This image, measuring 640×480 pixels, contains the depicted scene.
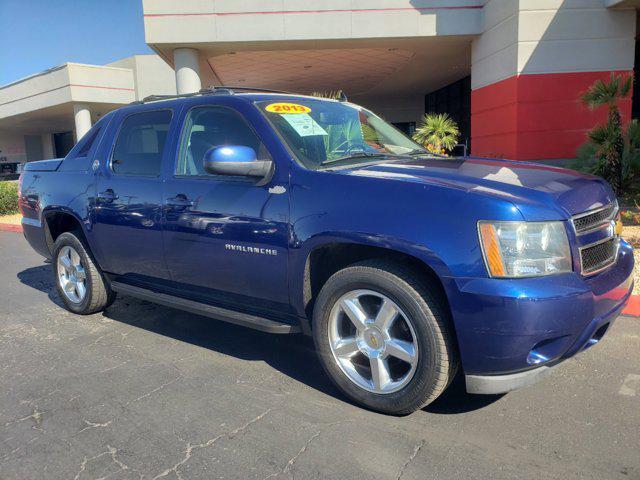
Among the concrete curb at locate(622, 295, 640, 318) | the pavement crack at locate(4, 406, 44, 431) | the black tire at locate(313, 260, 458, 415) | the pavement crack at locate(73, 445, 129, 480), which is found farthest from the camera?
the concrete curb at locate(622, 295, 640, 318)

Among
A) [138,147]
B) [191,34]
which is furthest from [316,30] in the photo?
[138,147]

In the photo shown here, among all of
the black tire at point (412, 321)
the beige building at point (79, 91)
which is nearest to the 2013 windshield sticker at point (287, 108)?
the black tire at point (412, 321)

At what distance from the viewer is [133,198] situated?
4168 millimetres

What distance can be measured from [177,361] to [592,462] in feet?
9.37

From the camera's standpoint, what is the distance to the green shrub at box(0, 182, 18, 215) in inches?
573

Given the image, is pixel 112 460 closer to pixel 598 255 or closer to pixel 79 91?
pixel 598 255

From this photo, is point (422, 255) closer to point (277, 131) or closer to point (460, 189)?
point (460, 189)

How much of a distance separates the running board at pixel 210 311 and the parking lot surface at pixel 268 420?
0.42m

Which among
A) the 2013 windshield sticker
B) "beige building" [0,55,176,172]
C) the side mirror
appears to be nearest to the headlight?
the side mirror

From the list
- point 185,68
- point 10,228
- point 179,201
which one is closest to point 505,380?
point 179,201

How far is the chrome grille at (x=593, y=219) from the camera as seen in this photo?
2787mm

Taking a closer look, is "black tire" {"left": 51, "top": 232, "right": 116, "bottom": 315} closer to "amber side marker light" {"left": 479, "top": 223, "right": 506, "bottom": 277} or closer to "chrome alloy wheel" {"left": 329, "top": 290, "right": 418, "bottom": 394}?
"chrome alloy wheel" {"left": 329, "top": 290, "right": 418, "bottom": 394}

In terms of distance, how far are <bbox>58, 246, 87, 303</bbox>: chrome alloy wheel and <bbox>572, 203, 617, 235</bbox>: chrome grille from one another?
14.1 feet

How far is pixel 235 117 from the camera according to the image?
3.74 metres
